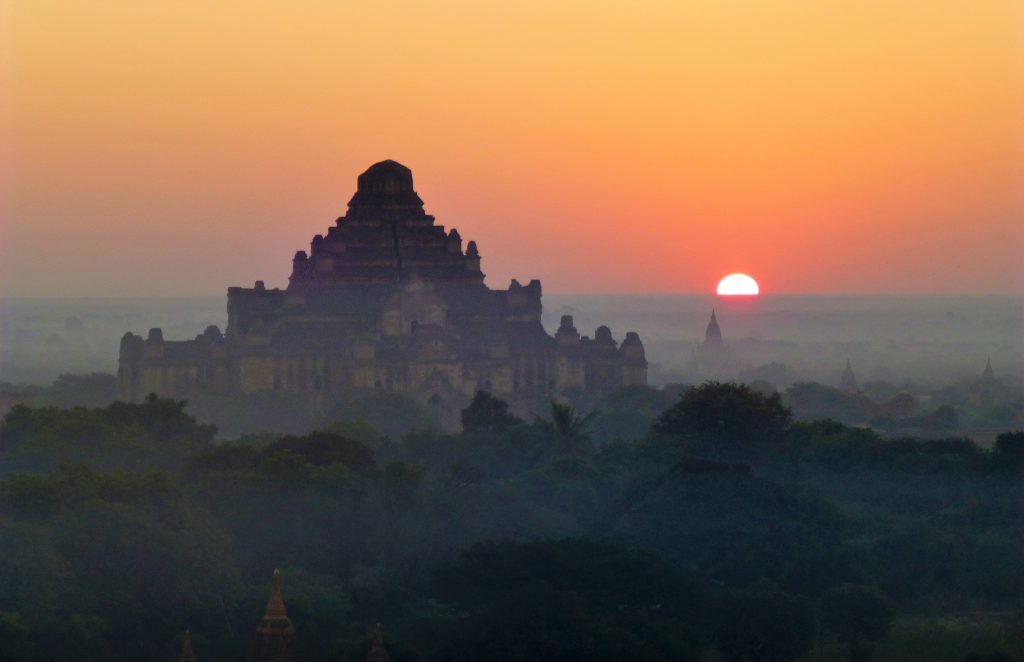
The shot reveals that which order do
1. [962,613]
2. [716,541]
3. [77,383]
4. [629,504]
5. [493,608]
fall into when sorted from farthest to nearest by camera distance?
[77,383], [629,504], [716,541], [962,613], [493,608]

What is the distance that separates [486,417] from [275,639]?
5775 cm

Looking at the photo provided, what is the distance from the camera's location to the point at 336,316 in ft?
490

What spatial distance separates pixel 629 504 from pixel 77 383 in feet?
216

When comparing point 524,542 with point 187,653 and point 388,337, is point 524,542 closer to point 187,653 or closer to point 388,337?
point 187,653

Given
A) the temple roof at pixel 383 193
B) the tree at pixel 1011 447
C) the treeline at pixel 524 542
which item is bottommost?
the treeline at pixel 524 542

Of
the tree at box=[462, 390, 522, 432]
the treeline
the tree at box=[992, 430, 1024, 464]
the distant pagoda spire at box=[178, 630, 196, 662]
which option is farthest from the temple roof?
the distant pagoda spire at box=[178, 630, 196, 662]

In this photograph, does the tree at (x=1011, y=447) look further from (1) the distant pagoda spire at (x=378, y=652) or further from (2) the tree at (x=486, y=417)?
(1) the distant pagoda spire at (x=378, y=652)

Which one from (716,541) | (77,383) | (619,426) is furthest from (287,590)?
(77,383)

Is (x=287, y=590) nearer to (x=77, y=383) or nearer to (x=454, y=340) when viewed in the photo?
(x=454, y=340)

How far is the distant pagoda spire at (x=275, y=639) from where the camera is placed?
66625 millimetres

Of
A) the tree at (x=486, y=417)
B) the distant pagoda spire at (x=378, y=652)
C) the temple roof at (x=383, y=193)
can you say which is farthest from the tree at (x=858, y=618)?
the temple roof at (x=383, y=193)

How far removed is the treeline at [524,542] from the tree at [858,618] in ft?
0.22

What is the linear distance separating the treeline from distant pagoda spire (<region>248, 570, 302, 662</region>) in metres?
2.03

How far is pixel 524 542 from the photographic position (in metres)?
86.6
